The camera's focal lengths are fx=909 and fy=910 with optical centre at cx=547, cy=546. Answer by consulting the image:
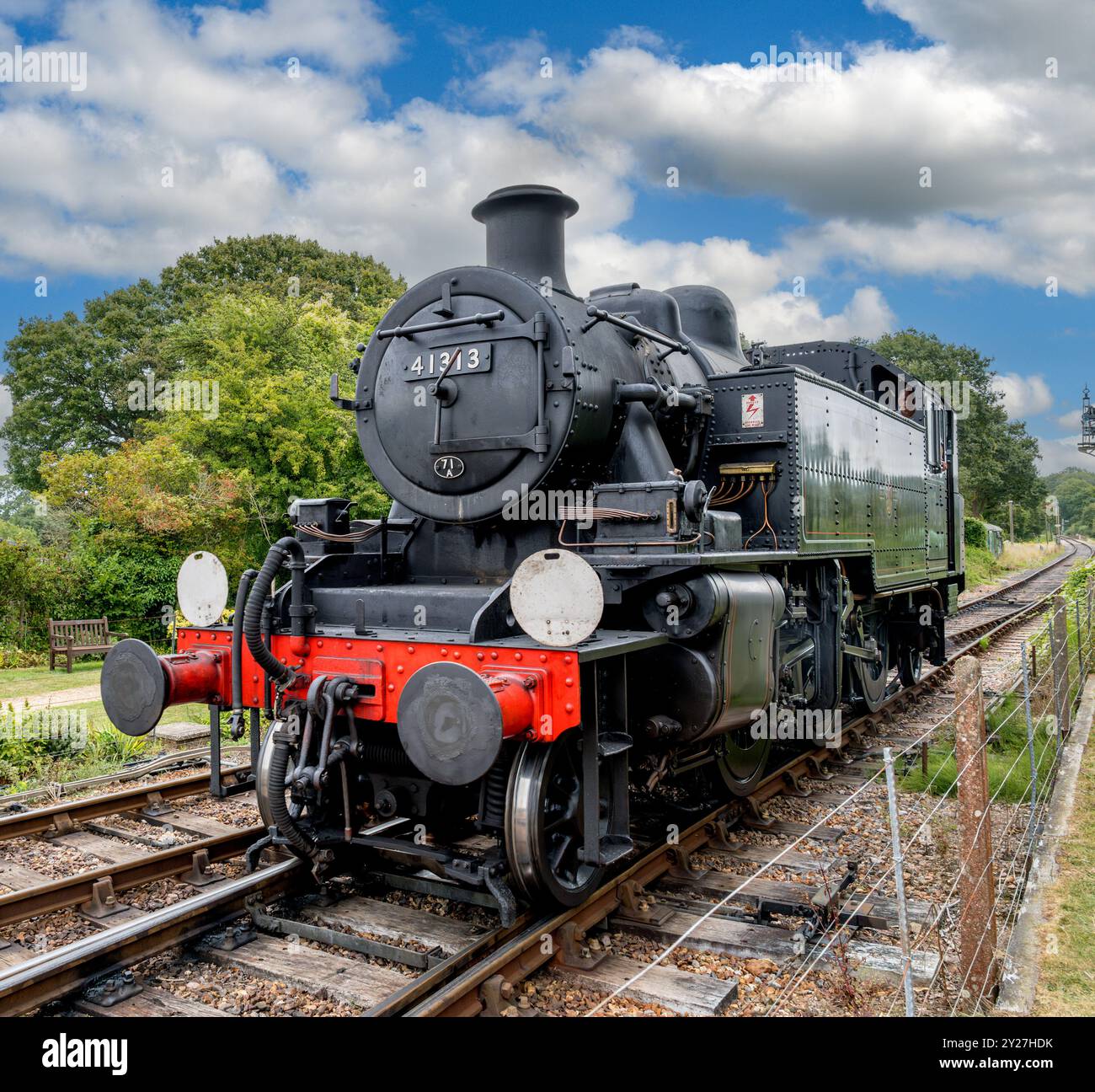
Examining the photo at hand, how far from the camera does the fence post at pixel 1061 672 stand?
25.3 ft

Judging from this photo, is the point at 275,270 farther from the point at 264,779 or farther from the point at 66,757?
the point at 264,779

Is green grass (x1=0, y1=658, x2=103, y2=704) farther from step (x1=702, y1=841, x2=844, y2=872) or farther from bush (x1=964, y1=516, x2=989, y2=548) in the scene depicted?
bush (x1=964, y1=516, x2=989, y2=548)

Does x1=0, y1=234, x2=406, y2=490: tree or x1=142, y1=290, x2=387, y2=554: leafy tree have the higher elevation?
x1=0, y1=234, x2=406, y2=490: tree

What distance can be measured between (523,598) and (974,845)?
7.01 ft

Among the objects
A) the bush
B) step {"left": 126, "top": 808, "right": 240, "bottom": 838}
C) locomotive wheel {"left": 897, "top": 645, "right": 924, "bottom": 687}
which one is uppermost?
the bush

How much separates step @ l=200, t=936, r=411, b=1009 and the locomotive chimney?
383 cm

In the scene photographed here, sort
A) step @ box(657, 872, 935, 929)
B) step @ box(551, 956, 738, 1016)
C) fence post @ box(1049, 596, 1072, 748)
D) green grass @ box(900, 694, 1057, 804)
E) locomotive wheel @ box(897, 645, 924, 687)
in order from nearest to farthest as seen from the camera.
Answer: step @ box(551, 956, 738, 1016)
step @ box(657, 872, 935, 929)
green grass @ box(900, 694, 1057, 804)
fence post @ box(1049, 596, 1072, 748)
locomotive wheel @ box(897, 645, 924, 687)

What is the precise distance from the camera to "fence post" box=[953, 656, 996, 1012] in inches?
148

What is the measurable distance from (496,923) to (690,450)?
3275 millimetres

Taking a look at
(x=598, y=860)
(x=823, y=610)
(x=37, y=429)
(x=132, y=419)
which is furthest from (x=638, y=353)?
(x=37, y=429)

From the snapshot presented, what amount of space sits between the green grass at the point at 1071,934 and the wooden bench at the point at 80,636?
1370 centimetres

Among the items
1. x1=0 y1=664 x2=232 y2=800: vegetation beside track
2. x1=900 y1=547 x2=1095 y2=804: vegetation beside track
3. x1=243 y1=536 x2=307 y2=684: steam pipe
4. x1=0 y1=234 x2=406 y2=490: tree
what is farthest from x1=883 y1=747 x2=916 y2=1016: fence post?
x1=0 y1=234 x2=406 y2=490: tree

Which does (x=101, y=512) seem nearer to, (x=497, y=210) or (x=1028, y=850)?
(x=497, y=210)

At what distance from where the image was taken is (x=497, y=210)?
18.7 feet
